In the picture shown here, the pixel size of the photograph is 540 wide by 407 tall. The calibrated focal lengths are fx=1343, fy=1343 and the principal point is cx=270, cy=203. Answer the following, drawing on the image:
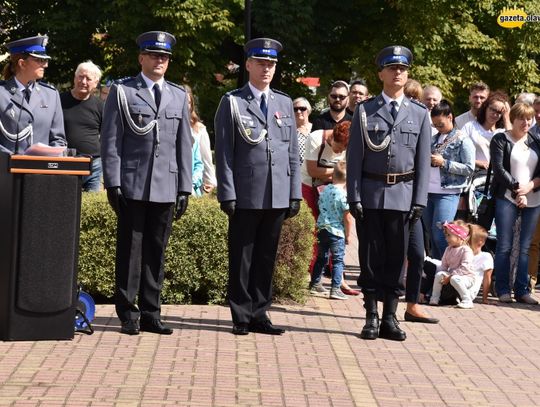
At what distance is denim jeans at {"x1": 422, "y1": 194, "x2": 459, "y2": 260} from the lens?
1233 cm

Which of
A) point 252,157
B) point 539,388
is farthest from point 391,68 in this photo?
point 539,388

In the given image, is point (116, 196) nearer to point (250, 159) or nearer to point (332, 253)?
point (250, 159)

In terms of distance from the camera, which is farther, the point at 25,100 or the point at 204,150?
the point at 204,150

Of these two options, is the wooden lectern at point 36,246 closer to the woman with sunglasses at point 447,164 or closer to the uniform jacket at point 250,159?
the uniform jacket at point 250,159

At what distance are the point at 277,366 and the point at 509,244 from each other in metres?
4.84

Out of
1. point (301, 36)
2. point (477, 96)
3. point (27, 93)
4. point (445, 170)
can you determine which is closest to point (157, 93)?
point (27, 93)

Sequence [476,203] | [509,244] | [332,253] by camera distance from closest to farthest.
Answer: [332,253] < [509,244] < [476,203]

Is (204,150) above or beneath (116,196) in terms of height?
above

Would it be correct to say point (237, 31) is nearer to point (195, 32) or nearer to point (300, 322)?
point (195, 32)

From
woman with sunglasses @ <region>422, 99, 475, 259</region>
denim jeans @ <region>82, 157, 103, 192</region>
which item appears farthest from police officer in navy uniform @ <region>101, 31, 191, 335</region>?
woman with sunglasses @ <region>422, 99, 475, 259</region>

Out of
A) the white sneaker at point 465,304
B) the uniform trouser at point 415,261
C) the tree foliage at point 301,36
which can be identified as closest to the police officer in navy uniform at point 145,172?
the uniform trouser at point 415,261

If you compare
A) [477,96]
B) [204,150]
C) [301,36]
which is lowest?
[204,150]

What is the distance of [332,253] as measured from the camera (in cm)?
1201

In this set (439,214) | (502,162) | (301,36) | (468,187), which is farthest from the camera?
(301,36)
